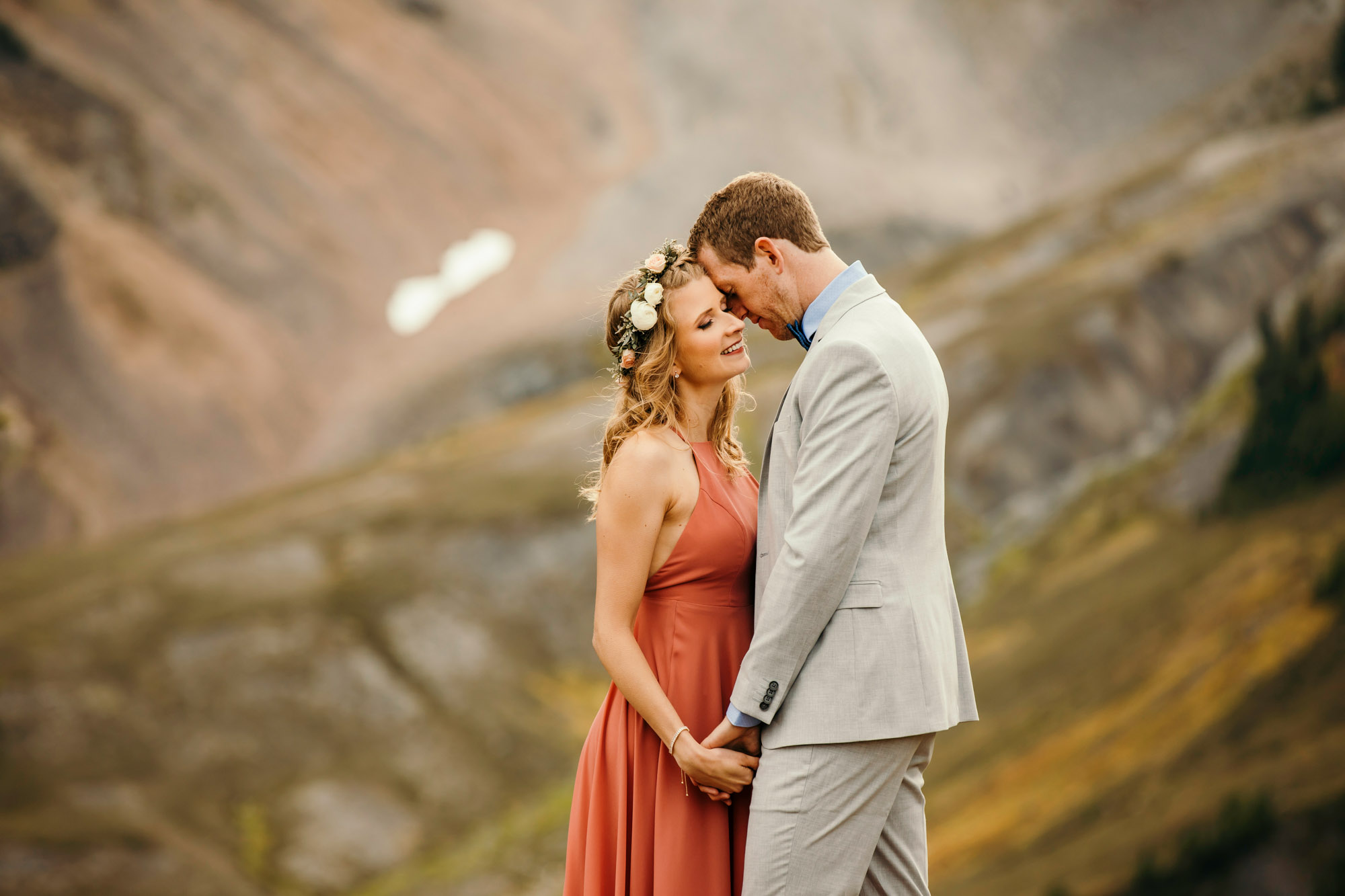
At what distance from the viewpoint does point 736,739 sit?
307cm

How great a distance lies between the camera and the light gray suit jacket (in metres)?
2.83

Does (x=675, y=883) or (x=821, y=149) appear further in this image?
(x=821, y=149)

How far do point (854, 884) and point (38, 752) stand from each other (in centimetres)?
1206

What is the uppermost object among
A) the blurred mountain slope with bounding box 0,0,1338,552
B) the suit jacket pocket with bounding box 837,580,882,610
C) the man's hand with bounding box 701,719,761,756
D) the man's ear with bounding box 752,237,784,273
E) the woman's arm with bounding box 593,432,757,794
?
the blurred mountain slope with bounding box 0,0,1338,552

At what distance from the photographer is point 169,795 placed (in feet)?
40.5

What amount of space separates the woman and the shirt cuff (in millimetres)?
202

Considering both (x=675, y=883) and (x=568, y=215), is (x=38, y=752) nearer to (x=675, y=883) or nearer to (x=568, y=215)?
(x=675, y=883)

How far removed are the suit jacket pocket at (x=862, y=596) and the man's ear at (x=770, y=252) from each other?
0.87 meters

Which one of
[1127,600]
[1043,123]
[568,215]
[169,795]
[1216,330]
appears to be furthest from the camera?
[1043,123]

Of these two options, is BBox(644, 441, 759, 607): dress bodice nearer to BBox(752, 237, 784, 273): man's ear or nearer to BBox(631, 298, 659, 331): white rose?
BBox(631, 298, 659, 331): white rose

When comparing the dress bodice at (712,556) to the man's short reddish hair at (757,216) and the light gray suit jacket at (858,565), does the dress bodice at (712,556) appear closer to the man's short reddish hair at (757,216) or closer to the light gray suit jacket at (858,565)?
the light gray suit jacket at (858,565)

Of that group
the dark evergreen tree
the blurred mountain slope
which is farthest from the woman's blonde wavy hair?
the blurred mountain slope

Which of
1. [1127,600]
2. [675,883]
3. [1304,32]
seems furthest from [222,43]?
[675,883]

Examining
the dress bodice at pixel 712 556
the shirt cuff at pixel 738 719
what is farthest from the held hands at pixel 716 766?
the dress bodice at pixel 712 556
